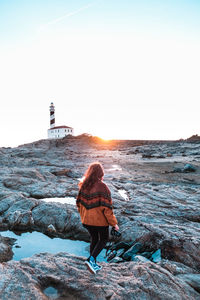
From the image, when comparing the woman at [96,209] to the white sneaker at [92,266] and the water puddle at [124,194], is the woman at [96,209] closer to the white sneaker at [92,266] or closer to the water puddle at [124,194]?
the white sneaker at [92,266]

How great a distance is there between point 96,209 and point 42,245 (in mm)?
4368

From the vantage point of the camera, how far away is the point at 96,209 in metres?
4.53

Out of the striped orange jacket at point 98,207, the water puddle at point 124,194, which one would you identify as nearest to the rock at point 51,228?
the striped orange jacket at point 98,207

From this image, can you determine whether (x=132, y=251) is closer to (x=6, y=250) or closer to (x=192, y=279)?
(x=192, y=279)

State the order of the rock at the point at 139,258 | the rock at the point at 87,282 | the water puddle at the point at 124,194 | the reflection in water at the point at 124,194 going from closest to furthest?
the rock at the point at 87,282 → the rock at the point at 139,258 → the water puddle at the point at 124,194 → the reflection in water at the point at 124,194

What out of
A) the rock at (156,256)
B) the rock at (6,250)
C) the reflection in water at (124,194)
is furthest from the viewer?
the reflection in water at (124,194)

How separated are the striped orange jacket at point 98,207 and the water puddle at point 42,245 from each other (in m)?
3.03

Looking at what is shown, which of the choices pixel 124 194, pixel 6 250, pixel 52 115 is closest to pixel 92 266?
pixel 6 250

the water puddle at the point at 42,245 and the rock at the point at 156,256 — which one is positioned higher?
the rock at the point at 156,256

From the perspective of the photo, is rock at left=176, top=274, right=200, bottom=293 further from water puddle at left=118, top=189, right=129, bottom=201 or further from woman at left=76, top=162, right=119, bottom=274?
water puddle at left=118, top=189, right=129, bottom=201

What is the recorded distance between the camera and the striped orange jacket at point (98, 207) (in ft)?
14.7

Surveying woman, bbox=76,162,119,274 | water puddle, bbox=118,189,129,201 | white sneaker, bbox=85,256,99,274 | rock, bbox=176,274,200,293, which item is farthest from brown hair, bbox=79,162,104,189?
water puddle, bbox=118,189,129,201

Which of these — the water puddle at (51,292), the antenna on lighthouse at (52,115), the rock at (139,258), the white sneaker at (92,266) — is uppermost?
the antenna on lighthouse at (52,115)

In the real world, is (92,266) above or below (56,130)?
below
